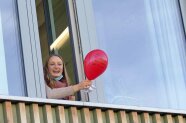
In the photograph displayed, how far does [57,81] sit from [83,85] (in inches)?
13.0

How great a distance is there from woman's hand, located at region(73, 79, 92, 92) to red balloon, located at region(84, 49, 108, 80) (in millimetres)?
156

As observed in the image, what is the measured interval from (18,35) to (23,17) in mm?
234

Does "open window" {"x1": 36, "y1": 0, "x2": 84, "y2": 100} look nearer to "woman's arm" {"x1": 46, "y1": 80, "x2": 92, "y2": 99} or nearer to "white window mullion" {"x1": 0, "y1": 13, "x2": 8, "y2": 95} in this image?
"woman's arm" {"x1": 46, "y1": 80, "x2": 92, "y2": 99}

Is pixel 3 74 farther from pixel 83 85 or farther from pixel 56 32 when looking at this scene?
pixel 56 32

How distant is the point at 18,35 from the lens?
9.30 metres

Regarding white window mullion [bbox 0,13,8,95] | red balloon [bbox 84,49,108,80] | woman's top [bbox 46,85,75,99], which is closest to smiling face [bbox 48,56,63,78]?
woman's top [bbox 46,85,75,99]

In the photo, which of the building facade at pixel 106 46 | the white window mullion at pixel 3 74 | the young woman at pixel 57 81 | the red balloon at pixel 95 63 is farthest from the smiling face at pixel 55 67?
the white window mullion at pixel 3 74

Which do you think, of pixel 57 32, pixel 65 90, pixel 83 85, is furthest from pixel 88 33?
pixel 65 90

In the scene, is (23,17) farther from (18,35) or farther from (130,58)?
(130,58)

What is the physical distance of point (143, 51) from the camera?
1057 cm

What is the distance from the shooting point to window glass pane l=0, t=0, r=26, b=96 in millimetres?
9086

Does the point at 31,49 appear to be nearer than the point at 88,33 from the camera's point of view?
Yes

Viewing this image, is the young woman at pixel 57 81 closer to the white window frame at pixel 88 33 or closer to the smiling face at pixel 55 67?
the smiling face at pixel 55 67

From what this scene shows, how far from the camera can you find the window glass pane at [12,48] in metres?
9.09
